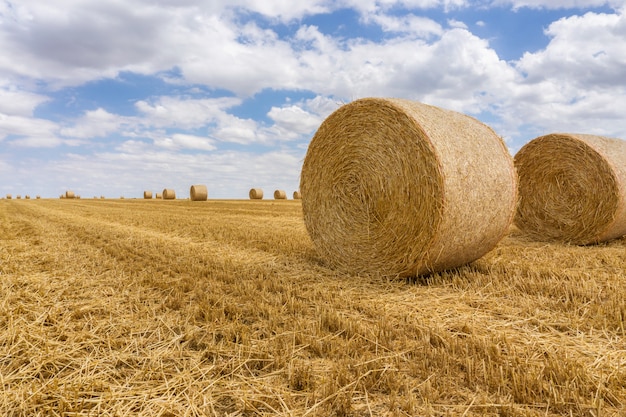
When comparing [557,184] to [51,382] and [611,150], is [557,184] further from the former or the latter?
[51,382]

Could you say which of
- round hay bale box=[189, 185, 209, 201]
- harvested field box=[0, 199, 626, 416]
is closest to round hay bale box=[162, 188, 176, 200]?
round hay bale box=[189, 185, 209, 201]

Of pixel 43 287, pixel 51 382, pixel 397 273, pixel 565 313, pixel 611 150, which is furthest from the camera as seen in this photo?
pixel 611 150

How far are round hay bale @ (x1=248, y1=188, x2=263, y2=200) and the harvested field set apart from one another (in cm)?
2353

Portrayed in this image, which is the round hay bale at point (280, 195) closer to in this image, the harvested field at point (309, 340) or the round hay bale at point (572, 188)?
the round hay bale at point (572, 188)

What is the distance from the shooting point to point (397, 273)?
5.00 metres

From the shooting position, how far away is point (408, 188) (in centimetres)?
484

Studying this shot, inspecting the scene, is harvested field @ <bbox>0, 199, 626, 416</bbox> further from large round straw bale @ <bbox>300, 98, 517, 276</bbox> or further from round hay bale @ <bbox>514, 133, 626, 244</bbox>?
round hay bale @ <bbox>514, 133, 626, 244</bbox>

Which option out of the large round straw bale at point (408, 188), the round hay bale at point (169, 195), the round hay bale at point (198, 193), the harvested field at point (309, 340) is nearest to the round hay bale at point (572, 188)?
the harvested field at point (309, 340)

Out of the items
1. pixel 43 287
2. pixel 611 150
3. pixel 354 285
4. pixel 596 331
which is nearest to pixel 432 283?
pixel 354 285

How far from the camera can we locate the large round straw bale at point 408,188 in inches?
184

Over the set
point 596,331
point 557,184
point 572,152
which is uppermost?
point 572,152

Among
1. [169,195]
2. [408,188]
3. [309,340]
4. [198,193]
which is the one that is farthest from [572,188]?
[169,195]

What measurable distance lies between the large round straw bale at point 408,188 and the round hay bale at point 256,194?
23553 mm

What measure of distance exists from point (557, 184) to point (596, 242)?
47.6 inches
